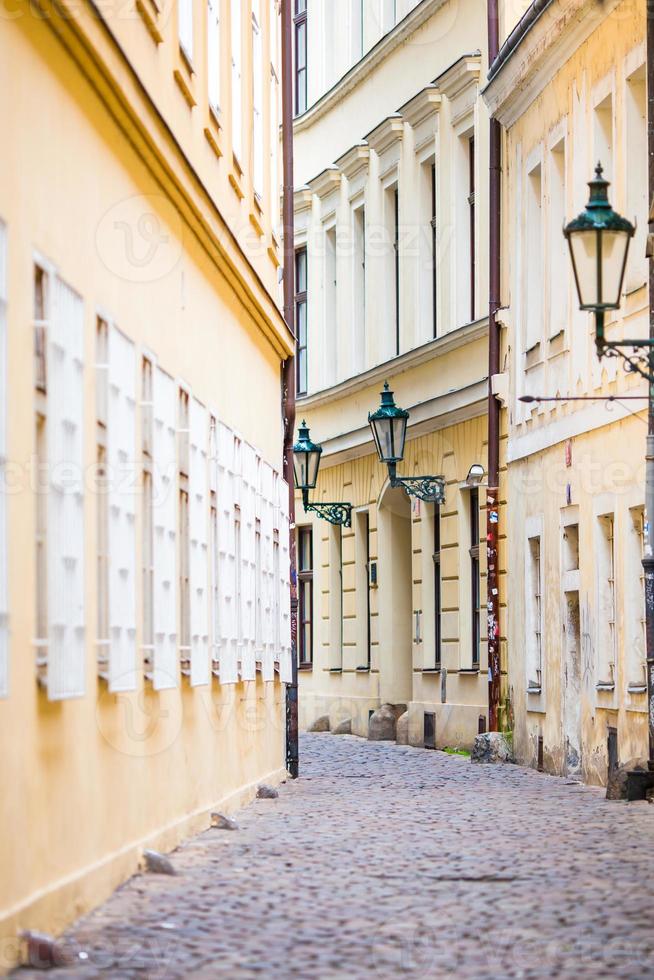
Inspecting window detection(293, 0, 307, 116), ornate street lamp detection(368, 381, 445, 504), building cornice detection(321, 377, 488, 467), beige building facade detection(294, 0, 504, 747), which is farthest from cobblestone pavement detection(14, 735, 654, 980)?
window detection(293, 0, 307, 116)

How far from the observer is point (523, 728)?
22.7m

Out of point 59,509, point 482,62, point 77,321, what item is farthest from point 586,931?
point 482,62

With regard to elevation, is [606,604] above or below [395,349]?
below

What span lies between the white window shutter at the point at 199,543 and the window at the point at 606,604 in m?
5.54

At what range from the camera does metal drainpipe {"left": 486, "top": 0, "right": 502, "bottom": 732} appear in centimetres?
2391

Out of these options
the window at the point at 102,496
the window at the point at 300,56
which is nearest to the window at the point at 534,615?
the window at the point at 102,496

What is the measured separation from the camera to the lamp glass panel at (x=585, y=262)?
13512 mm

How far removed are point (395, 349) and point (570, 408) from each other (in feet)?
30.4

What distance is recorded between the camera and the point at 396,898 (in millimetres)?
10297

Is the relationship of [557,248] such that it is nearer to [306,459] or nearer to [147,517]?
[306,459]

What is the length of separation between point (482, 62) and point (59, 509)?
697 inches

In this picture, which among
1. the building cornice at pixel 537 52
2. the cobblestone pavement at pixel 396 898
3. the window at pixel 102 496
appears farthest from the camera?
the building cornice at pixel 537 52

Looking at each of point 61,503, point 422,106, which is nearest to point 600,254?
point 61,503

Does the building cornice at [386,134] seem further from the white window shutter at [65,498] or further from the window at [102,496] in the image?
the white window shutter at [65,498]
